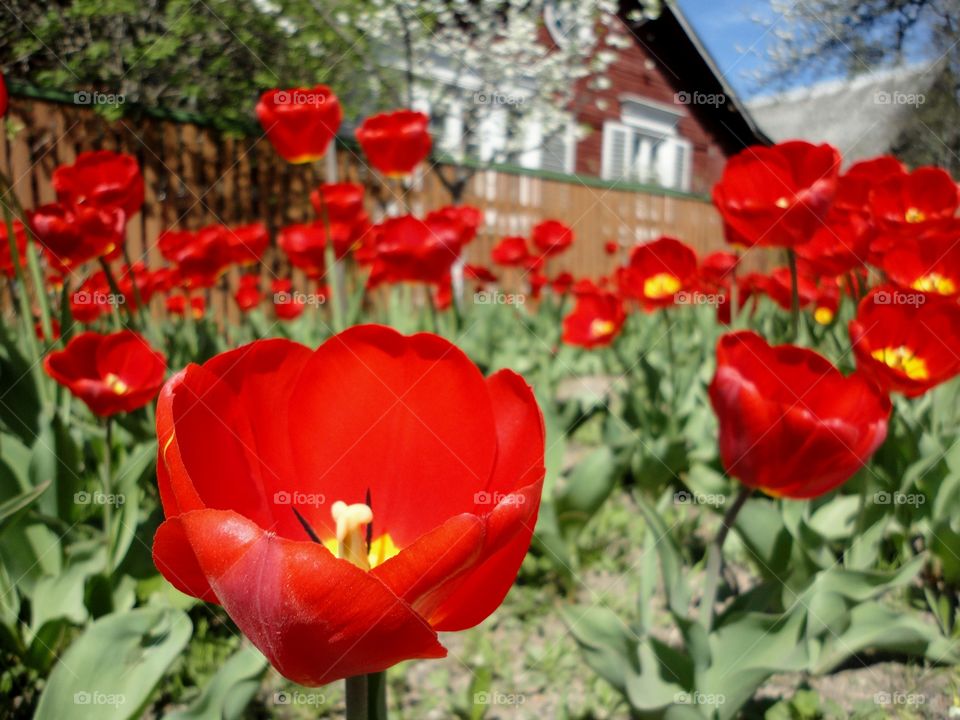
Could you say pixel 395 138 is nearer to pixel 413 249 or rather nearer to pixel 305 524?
pixel 413 249

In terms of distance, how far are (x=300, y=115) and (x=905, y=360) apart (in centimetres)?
133

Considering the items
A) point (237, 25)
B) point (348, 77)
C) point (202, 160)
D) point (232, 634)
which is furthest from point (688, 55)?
point (232, 634)

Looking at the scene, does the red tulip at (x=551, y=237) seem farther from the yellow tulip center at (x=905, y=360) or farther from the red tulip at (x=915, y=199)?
the yellow tulip center at (x=905, y=360)

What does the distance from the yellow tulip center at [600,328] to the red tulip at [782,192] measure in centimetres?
135

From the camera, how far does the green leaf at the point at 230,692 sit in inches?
32.3

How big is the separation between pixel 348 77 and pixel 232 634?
6.77 meters

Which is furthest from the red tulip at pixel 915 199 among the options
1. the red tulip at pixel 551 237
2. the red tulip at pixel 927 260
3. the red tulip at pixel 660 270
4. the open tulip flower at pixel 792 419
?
the red tulip at pixel 551 237

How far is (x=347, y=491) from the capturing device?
1.94 ft

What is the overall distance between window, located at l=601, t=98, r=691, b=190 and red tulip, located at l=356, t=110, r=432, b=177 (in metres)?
10.3

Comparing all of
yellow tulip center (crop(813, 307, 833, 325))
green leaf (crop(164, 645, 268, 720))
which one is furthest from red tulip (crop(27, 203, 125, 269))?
yellow tulip center (crop(813, 307, 833, 325))

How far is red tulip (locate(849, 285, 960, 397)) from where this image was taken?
3.41 feet

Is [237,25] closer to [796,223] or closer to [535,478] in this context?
[796,223]

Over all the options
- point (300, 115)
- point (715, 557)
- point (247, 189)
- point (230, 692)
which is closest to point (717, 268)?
point (300, 115)

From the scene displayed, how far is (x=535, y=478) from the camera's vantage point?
0.46 meters
